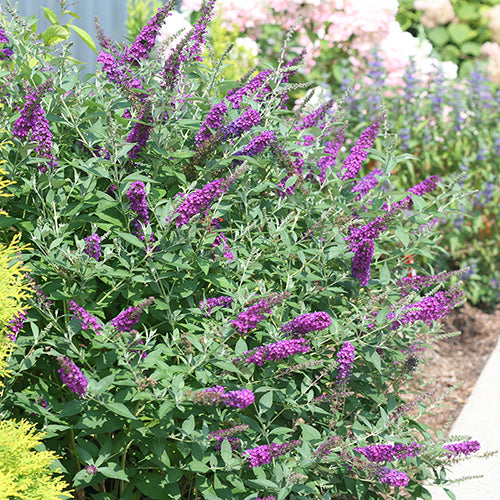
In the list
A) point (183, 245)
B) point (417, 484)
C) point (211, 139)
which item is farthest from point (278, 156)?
point (417, 484)

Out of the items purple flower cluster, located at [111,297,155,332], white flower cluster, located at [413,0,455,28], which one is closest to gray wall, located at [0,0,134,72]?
white flower cluster, located at [413,0,455,28]

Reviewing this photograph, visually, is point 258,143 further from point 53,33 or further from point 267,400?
point 53,33

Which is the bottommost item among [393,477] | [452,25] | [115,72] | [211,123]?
[393,477]

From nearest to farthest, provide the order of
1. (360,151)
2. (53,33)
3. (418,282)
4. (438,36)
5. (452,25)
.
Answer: (418,282)
(360,151)
(53,33)
(438,36)
(452,25)

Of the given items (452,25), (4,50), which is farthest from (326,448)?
(452,25)

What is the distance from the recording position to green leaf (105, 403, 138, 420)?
2.07 m

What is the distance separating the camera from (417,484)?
2.78m

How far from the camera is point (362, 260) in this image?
8.25 feet

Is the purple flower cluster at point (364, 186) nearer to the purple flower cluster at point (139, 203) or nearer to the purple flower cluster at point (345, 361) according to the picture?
the purple flower cluster at point (345, 361)

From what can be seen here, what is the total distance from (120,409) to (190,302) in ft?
1.62

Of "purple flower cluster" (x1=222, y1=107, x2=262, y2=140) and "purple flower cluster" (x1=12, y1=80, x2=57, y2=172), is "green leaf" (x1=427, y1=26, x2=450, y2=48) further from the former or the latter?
"purple flower cluster" (x1=12, y1=80, x2=57, y2=172)

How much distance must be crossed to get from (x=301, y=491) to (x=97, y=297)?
98 cm

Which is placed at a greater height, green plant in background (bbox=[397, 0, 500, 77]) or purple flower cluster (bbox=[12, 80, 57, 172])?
green plant in background (bbox=[397, 0, 500, 77])

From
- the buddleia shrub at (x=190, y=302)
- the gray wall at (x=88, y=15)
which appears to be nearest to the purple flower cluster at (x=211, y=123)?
the buddleia shrub at (x=190, y=302)
